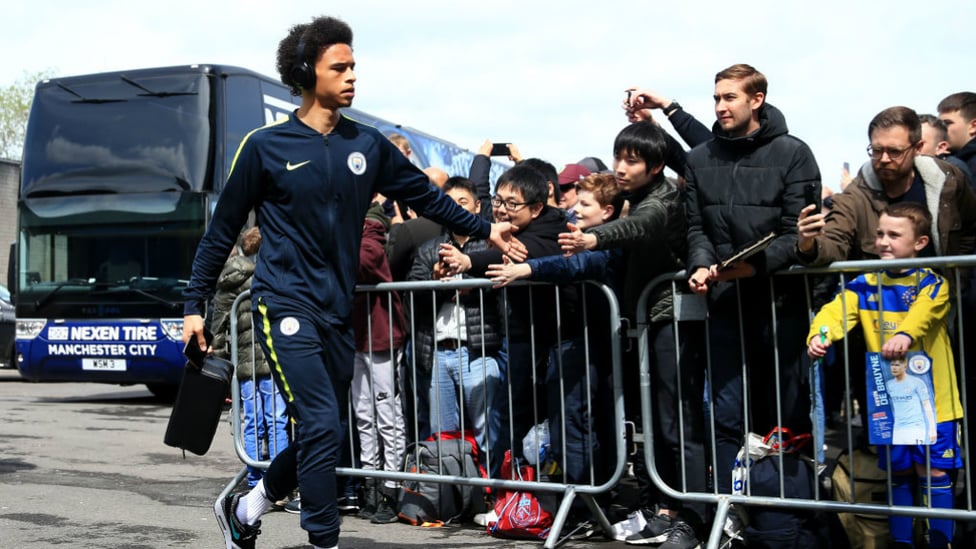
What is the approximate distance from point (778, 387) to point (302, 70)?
2.47 m

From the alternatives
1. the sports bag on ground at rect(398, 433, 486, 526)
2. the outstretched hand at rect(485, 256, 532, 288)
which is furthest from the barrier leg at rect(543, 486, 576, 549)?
the outstretched hand at rect(485, 256, 532, 288)

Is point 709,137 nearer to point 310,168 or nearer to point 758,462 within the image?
point 758,462

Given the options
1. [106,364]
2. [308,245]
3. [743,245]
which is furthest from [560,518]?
[106,364]

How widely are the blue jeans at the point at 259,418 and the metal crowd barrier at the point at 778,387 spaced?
8.12 ft

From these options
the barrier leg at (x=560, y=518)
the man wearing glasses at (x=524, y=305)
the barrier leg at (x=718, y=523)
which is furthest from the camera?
the man wearing glasses at (x=524, y=305)

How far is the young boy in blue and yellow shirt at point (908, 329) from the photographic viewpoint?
488 cm

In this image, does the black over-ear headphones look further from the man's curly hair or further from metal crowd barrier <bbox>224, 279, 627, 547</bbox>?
metal crowd barrier <bbox>224, 279, 627, 547</bbox>

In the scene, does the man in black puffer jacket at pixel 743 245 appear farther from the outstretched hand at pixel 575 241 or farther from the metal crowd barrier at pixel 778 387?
the outstretched hand at pixel 575 241

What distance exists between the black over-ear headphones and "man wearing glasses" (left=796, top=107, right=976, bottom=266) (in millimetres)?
2156

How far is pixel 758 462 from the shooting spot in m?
5.31

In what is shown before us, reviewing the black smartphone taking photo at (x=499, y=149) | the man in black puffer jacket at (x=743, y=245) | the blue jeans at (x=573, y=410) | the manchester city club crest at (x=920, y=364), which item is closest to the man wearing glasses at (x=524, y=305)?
the blue jeans at (x=573, y=410)

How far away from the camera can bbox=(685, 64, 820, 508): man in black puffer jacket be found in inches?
205

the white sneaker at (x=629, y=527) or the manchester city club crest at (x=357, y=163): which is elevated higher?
the manchester city club crest at (x=357, y=163)

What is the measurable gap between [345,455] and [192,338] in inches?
74.1
